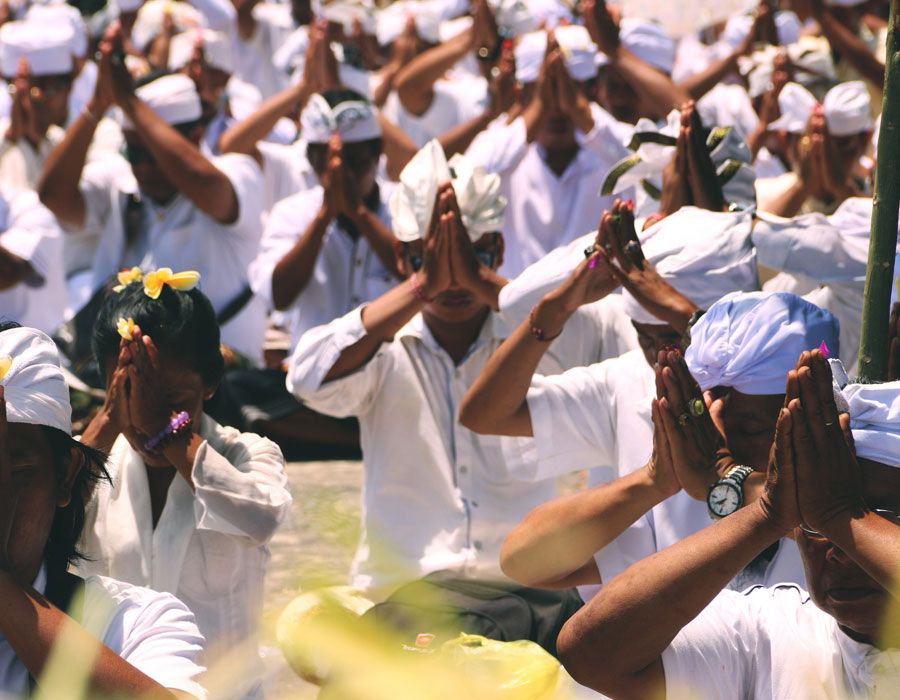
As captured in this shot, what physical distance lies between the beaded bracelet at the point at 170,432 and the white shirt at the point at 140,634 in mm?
786

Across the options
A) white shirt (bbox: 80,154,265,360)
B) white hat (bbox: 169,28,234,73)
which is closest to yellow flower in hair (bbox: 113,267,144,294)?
white shirt (bbox: 80,154,265,360)

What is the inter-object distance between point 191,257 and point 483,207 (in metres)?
2.47

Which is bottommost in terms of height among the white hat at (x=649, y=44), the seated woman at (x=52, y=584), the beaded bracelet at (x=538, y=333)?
the white hat at (x=649, y=44)

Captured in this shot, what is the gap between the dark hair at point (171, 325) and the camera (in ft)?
11.5

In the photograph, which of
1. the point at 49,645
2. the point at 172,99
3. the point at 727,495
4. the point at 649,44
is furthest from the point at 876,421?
the point at 649,44

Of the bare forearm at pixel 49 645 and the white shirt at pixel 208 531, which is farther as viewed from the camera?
the white shirt at pixel 208 531

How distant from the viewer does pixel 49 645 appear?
231 cm

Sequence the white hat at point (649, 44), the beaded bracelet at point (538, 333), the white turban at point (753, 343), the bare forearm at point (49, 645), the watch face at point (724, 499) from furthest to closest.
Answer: the white hat at point (649, 44) < the beaded bracelet at point (538, 333) < the white turban at point (753, 343) < the watch face at point (724, 499) < the bare forearm at point (49, 645)

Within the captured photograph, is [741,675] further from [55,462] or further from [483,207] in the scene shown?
[483,207]

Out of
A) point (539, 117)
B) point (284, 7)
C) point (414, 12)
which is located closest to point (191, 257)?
point (539, 117)

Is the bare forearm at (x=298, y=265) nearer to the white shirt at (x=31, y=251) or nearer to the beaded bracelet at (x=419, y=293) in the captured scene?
the white shirt at (x=31, y=251)

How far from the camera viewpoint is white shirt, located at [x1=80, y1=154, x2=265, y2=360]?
267 inches

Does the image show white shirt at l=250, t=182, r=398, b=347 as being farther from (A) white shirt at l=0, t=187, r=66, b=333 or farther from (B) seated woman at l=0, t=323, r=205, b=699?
(B) seated woman at l=0, t=323, r=205, b=699

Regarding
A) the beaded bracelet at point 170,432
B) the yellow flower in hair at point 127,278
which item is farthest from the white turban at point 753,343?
the yellow flower in hair at point 127,278
